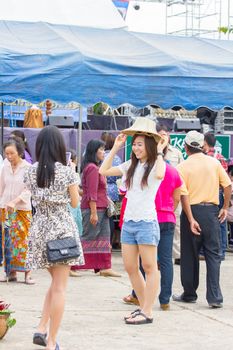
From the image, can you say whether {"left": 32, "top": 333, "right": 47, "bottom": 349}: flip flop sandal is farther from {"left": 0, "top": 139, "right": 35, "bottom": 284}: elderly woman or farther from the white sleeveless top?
{"left": 0, "top": 139, "right": 35, "bottom": 284}: elderly woman

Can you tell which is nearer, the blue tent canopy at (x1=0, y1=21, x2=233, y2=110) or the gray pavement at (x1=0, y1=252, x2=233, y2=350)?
the gray pavement at (x1=0, y1=252, x2=233, y2=350)

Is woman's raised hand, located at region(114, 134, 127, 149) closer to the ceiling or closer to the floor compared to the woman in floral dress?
closer to the ceiling

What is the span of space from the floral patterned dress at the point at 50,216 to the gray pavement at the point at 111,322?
0.75 m

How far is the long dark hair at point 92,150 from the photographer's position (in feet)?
35.8

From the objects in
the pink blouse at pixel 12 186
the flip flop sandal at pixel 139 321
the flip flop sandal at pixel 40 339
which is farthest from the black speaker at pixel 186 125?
the flip flop sandal at pixel 40 339

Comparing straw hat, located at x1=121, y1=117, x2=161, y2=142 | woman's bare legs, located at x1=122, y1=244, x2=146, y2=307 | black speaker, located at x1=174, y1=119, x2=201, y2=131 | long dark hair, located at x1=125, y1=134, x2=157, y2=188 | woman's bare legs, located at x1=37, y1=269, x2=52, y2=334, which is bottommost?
woman's bare legs, located at x1=37, y1=269, x2=52, y2=334

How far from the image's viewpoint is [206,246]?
9109mm

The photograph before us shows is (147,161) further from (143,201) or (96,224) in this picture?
(96,224)

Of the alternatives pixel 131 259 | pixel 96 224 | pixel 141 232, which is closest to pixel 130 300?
pixel 131 259

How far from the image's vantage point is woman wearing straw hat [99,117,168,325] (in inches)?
310

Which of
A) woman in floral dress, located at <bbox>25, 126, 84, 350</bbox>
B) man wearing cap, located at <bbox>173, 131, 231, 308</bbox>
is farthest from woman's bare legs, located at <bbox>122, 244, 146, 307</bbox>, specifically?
→ woman in floral dress, located at <bbox>25, 126, 84, 350</bbox>

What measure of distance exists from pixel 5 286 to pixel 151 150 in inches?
124

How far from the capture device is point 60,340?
727 centimetres

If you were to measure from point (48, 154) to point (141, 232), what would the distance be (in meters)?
1.48
